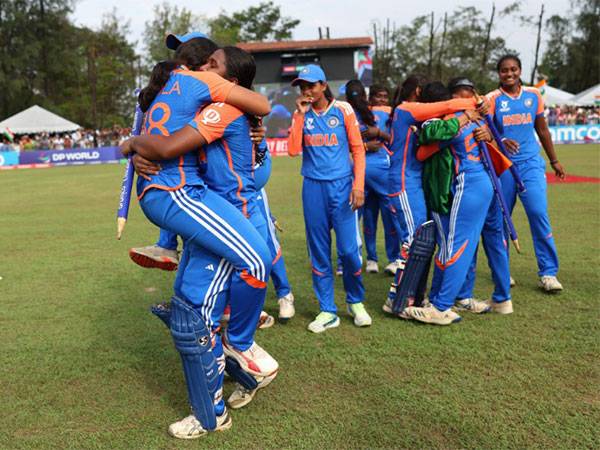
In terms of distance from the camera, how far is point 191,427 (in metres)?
3.02

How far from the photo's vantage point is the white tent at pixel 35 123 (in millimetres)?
40438

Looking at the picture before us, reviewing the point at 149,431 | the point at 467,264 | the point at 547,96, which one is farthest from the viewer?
the point at 547,96

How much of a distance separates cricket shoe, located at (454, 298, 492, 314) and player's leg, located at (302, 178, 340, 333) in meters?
1.18

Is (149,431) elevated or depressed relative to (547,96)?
depressed

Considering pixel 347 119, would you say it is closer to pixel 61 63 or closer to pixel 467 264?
pixel 467 264

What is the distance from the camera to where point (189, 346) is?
114 inches

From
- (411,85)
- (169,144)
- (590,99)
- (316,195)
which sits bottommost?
(316,195)

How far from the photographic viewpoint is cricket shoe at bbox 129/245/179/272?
3490mm

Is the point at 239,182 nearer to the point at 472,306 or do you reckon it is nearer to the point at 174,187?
the point at 174,187

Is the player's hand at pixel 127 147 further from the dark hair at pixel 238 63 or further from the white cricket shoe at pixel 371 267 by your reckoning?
the white cricket shoe at pixel 371 267

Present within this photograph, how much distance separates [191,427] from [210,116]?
5.47 ft

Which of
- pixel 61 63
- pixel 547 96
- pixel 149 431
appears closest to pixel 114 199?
pixel 149 431

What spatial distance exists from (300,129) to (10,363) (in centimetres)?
285

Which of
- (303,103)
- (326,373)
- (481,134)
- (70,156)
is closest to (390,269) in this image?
(481,134)
